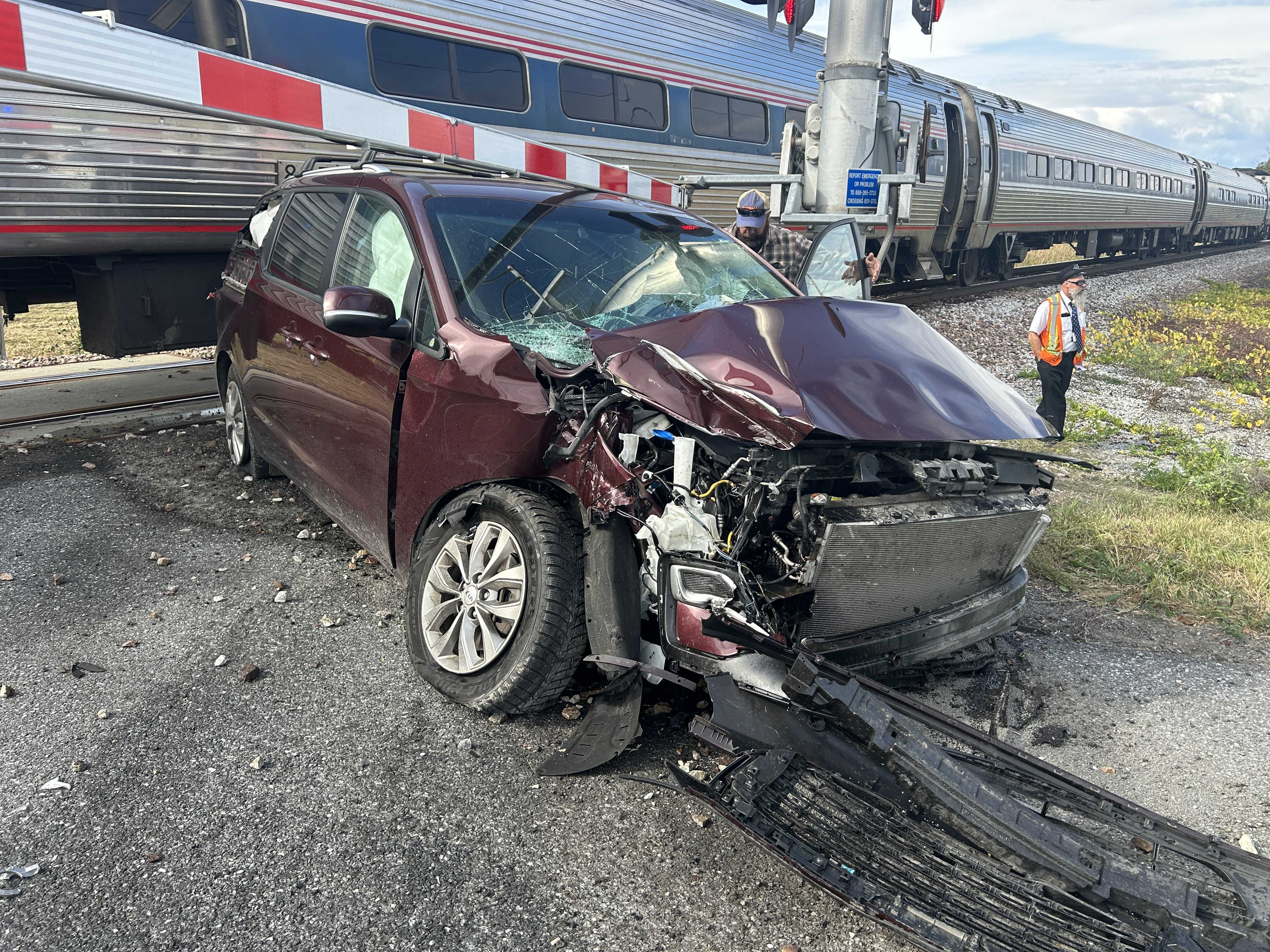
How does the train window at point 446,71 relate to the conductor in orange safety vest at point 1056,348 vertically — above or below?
above

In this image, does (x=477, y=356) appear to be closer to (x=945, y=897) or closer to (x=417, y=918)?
(x=417, y=918)

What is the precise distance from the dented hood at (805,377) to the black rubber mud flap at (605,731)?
2.87 feet

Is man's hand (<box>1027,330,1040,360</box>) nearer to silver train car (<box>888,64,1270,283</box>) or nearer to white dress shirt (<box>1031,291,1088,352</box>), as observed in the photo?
white dress shirt (<box>1031,291,1088,352</box>)

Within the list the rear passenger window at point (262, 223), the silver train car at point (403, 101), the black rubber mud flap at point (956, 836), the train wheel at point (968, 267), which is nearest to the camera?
the black rubber mud flap at point (956, 836)

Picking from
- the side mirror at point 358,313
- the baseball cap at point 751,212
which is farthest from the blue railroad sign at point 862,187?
the side mirror at point 358,313

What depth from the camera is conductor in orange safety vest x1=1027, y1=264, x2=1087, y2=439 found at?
845cm

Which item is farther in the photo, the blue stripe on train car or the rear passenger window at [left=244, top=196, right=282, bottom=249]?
the blue stripe on train car

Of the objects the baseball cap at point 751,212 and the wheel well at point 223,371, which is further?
the baseball cap at point 751,212

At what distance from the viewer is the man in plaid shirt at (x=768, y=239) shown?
6918 millimetres

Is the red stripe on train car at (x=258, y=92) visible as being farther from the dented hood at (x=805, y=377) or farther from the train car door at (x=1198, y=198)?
the train car door at (x=1198, y=198)

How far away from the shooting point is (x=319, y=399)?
416 centimetres

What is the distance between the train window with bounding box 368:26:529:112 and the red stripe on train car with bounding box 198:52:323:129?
1049 millimetres

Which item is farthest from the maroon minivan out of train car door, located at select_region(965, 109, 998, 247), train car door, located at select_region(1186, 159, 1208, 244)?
train car door, located at select_region(1186, 159, 1208, 244)

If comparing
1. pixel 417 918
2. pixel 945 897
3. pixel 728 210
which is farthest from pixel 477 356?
pixel 728 210
